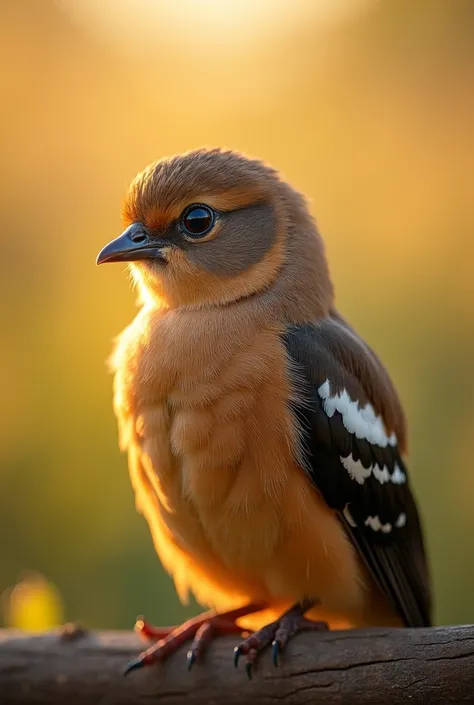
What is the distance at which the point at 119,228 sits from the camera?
23.4 feet

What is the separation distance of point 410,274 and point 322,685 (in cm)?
372

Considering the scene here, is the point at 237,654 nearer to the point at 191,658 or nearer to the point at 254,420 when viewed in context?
the point at 191,658

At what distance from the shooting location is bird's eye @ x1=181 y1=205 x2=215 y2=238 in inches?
181

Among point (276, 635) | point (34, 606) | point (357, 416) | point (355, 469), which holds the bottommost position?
point (276, 635)

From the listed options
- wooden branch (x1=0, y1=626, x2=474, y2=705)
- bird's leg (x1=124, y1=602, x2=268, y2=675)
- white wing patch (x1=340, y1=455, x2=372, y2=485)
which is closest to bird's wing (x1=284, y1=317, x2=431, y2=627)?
white wing patch (x1=340, y1=455, x2=372, y2=485)

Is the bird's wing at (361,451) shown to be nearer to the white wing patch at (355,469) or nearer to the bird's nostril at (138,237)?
the white wing patch at (355,469)

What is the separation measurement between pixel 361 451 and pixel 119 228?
3.24 metres

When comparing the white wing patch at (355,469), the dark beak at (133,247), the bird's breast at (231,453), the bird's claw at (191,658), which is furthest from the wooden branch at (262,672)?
the dark beak at (133,247)

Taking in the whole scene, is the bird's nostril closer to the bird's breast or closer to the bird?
the bird

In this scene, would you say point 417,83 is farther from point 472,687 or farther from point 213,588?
point 472,687

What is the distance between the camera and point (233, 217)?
15.4 feet

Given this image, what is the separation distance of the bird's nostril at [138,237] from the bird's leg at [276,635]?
182 centimetres

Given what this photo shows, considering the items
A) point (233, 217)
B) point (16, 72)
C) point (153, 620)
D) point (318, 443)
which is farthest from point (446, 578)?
point (16, 72)

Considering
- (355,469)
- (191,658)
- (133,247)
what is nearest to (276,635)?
(191,658)
